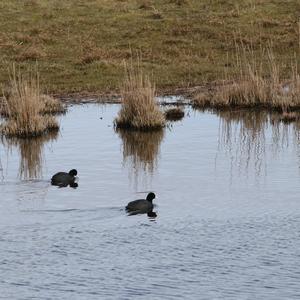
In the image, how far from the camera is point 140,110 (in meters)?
26.9

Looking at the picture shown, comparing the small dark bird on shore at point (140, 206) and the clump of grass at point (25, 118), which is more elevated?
the clump of grass at point (25, 118)

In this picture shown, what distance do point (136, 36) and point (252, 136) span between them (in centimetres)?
1613

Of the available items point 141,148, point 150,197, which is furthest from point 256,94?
point 150,197

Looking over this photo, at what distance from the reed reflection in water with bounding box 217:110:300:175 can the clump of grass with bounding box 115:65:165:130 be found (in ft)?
5.60

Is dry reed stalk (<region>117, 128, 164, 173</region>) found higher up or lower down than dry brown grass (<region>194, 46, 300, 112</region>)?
lower down

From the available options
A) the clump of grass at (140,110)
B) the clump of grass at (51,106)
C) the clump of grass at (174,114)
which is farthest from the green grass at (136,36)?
the clump of grass at (140,110)

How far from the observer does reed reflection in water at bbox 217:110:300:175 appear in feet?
75.4

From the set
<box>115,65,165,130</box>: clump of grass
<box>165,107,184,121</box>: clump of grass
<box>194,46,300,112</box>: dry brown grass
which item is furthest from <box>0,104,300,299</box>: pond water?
<box>194,46,300,112</box>: dry brown grass

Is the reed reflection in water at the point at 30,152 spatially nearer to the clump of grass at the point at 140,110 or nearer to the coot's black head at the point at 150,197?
the clump of grass at the point at 140,110

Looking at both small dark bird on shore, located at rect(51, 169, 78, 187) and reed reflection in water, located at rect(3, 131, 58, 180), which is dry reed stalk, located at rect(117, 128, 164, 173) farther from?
small dark bird on shore, located at rect(51, 169, 78, 187)

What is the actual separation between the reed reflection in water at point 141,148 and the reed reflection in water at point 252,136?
1.57m

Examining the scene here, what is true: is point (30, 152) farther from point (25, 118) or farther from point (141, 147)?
point (141, 147)

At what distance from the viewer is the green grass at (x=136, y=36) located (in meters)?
35.6

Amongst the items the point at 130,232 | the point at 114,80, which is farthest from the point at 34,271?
the point at 114,80
